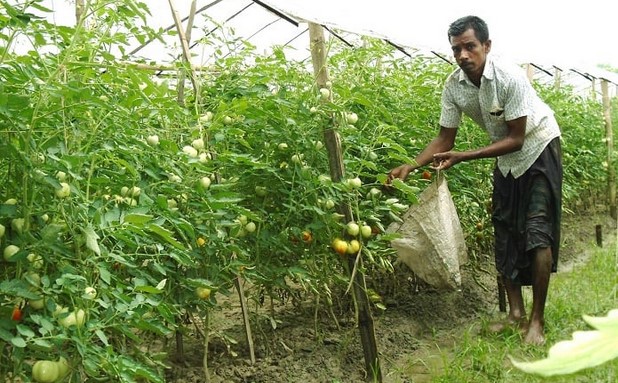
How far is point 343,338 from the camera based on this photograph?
Answer: 3158mm

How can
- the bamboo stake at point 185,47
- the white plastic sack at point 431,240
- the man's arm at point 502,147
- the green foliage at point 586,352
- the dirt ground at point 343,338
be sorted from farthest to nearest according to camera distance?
the man's arm at point 502,147, the white plastic sack at point 431,240, the dirt ground at point 343,338, the bamboo stake at point 185,47, the green foliage at point 586,352

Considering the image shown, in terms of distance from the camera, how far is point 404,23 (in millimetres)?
3986

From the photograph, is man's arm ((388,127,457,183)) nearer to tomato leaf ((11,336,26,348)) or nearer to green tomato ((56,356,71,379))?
green tomato ((56,356,71,379))

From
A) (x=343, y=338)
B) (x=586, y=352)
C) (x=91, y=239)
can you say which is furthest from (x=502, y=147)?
(x=586, y=352)

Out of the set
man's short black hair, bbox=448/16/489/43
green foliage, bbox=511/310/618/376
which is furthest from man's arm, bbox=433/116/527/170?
green foliage, bbox=511/310/618/376

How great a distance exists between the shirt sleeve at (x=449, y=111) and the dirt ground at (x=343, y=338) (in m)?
0.94

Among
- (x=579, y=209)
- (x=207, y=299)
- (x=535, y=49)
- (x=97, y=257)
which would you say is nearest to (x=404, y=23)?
(x=535, y=49)

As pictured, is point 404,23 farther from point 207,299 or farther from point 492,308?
point 207,299

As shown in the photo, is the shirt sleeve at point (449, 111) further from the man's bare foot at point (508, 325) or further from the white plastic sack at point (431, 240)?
the man's bare foot at point (508, 325)

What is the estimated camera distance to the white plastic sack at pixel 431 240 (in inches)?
115

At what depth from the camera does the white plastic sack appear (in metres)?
2.91

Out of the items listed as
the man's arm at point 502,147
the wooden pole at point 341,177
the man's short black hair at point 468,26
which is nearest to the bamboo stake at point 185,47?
the wooden pole at point 341,177

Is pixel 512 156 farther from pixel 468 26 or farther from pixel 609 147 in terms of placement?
pixel 609 147

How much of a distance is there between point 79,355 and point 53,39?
82cm
